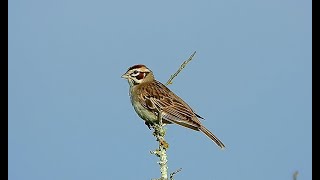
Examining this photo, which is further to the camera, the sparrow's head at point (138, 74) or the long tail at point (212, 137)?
the sparrow's head at point (138, 74)

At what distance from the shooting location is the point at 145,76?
441 inches

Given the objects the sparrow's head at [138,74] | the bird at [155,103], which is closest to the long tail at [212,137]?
the bird at [155,103]

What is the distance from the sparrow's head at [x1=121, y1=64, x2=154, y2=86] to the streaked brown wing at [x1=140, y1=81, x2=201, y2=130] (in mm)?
164

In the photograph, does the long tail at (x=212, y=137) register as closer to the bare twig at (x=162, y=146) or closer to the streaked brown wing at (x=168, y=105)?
the streaked brown wing at (x=168, y=105)

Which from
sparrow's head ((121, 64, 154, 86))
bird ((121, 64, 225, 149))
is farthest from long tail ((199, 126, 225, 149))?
sparrow's head ((121, 64, 154, 86))

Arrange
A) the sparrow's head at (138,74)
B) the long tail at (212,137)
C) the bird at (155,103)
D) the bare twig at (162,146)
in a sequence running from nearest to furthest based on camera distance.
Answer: the bare twig at (162,146)
the long tail at (212,137)
the bird at (155,103)
the sparrow's head at (138,74)

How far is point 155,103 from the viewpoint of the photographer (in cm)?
1043

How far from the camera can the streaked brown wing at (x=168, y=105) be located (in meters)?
9.58

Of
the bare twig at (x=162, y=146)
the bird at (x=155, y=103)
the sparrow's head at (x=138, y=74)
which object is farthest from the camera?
the sparrow's head at (x=138, y=74)

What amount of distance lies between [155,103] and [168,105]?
26 centimetres

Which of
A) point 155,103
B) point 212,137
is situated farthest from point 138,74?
point 212,137
